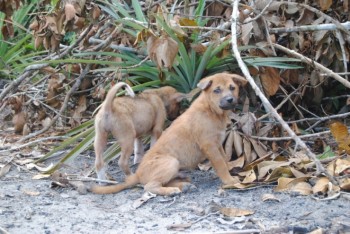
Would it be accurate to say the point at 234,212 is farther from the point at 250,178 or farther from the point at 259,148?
the point at 259,148

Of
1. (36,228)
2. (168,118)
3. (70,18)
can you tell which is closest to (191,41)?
(168,118)

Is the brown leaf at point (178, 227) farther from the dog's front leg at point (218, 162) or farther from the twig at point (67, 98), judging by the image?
the twig at point (67, 98)

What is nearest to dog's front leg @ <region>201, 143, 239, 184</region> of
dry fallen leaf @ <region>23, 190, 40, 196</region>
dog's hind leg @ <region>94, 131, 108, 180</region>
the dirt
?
the dirt

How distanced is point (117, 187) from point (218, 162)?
2.88ft

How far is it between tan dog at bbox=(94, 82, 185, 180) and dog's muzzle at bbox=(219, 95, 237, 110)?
80cm

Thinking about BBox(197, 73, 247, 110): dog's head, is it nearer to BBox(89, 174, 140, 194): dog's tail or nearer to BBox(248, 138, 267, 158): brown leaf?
BBox(248, 138, 267, 158): brown leaf

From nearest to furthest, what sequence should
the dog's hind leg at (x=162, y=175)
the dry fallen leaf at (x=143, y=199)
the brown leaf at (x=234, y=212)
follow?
the brown leaf at (x=234, y=212)
the dry fallen leaf at (x=143, y=199)
the dog's hind leg at (x=162, y=175)

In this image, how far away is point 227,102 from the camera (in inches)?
241

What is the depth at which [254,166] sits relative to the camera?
6.49 metres

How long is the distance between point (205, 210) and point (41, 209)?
50.6 inches

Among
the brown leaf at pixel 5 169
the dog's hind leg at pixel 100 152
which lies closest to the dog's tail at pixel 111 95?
the dog's hind leg at pixel 100 152

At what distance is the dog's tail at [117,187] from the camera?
616cm

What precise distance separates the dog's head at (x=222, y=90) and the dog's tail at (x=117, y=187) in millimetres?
938

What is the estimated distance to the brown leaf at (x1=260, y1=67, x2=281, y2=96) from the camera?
7223mm
